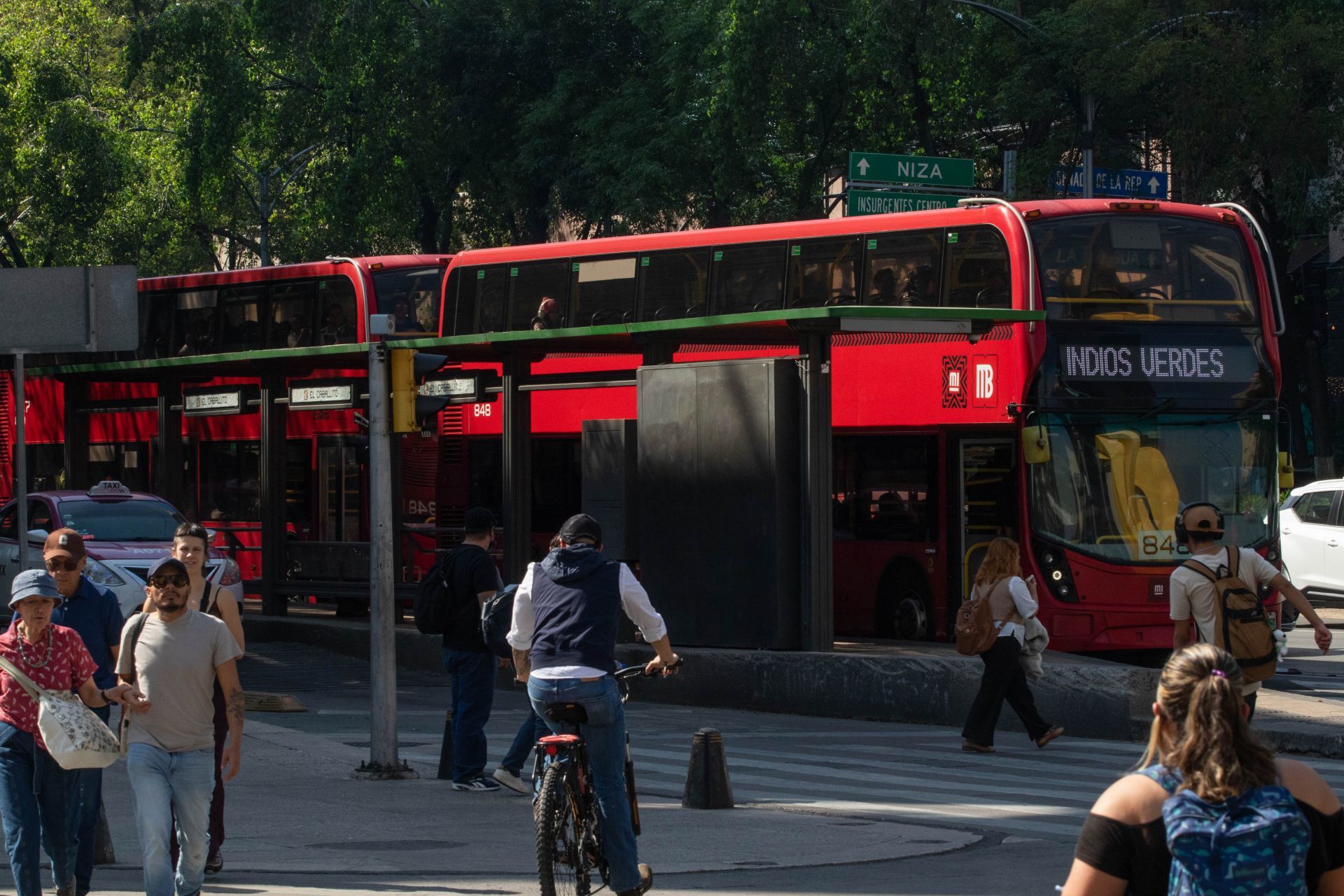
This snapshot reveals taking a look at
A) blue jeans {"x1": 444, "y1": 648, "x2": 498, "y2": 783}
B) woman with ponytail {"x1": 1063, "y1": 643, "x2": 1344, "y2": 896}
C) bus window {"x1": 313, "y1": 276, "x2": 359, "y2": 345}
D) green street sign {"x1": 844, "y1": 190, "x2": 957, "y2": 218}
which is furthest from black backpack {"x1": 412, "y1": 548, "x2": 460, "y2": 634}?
bus window {"x1": 313, "y1": 276, "x2": 359, "y2": 345}

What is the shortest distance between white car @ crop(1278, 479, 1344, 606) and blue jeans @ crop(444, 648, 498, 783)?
1611 cm

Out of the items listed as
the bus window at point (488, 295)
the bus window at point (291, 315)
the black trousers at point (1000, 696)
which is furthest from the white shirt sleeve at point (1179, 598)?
the bus window at point (291, 315)

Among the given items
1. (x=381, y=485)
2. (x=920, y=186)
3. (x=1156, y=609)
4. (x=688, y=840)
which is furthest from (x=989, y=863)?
(x=920, y=186)

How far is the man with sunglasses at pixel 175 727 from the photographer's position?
24.7ft

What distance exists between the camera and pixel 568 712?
26.8 feet

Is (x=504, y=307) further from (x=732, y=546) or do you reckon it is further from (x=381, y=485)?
(x=381, y=485)

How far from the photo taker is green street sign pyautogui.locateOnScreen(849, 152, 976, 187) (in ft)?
83.5

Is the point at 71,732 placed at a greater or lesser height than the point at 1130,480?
lesser

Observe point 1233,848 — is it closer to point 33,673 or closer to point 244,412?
point 33,673

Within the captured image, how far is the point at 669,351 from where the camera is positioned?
18.6 metres

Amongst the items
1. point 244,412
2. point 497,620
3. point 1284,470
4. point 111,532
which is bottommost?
point 497,620

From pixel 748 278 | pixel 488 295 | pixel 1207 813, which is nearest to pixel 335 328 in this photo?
pixel 488 295

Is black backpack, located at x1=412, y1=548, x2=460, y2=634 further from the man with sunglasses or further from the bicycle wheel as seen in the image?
the man with sunglasses

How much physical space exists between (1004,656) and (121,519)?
1017 cm
